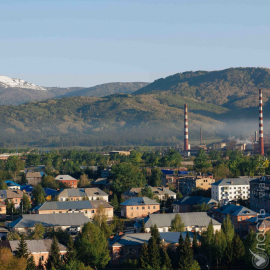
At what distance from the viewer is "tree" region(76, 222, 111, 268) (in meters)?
38.3

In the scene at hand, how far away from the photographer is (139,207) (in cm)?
5731

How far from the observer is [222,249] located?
38.7 metres

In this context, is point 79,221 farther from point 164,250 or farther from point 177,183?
point 177,183

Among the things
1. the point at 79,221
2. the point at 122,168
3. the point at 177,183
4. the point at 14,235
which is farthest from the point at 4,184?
the point at 14,235

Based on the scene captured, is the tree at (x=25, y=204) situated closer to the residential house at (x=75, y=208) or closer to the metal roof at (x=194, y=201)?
the residential house at (x=75, y=208)

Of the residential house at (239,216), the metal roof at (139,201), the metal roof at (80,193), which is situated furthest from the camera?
the metal roof at (80,193)

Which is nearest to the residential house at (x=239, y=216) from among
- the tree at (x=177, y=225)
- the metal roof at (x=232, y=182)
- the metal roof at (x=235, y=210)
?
the metal roof at (x=235, y=210)

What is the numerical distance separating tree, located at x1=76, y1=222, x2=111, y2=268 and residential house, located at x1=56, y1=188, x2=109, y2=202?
2209 centimetres

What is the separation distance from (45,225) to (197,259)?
1284 centimetres

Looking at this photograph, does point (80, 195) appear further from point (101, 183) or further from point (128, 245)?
point (128, 245)

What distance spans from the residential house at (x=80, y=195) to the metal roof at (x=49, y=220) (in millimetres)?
13283

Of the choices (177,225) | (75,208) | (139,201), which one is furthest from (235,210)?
(75,208)

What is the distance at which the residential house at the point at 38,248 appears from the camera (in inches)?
1506

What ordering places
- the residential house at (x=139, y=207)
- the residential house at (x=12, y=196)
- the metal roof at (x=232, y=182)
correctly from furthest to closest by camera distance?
the metal roof at (x=232, y=182) < the residential house at (x=12, y=196) < the residential house at (x=139, y=207)
